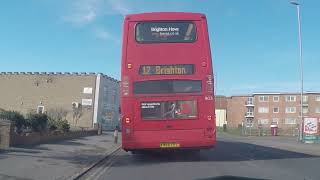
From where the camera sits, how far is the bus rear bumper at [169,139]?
19.4 meters

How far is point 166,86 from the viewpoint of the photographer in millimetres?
19375

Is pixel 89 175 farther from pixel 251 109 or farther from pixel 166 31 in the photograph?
pixel 251 109

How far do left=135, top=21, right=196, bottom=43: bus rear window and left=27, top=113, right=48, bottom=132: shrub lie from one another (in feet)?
43.5

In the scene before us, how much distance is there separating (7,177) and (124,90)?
585 cm

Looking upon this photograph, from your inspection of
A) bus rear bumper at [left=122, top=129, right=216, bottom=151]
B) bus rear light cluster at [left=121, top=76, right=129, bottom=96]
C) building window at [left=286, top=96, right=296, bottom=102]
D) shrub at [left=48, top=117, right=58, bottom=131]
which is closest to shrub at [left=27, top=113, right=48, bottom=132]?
shrub at [left=48, top=117, right=58, bottom=131]

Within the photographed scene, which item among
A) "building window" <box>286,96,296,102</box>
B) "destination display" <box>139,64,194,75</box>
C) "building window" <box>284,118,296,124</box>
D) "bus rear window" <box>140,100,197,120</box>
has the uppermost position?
"building window" <box>286,96,296,102</box>

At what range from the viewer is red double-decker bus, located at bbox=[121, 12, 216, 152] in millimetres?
19234

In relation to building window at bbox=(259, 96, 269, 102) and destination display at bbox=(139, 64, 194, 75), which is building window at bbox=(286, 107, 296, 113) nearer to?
building window at bbox=(259, 96, 269, 102)

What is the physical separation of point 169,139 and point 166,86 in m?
1.89

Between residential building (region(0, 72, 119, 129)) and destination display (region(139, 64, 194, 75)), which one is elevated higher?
residential building (region(0, 72, 119, 129))

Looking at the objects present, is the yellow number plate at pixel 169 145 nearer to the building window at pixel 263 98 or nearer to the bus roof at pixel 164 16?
the bus roof at pixel 164 16

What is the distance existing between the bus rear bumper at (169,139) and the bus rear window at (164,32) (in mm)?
3278

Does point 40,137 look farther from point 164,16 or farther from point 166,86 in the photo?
point 164,16

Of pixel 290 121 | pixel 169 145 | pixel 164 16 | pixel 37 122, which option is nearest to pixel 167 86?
pixel 169 145
